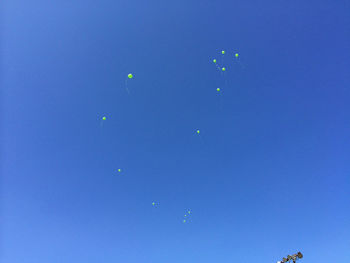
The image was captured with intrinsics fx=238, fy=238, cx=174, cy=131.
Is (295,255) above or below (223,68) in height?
below

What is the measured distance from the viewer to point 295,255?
13.4 m

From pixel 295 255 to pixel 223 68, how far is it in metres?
11.2

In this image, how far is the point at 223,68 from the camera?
12.7m
